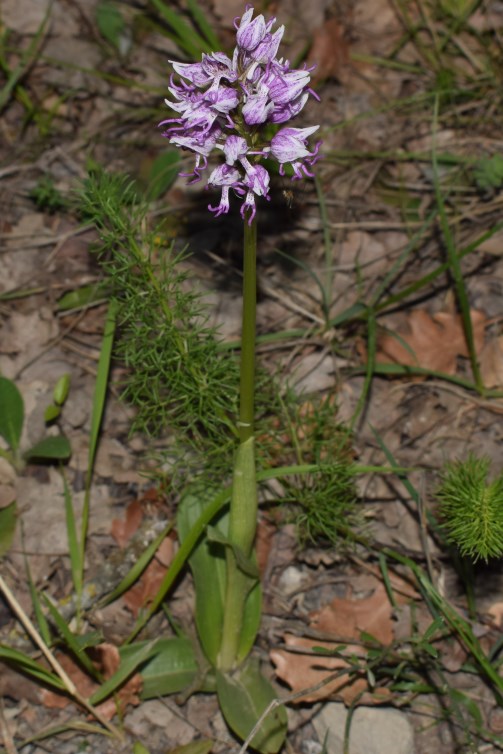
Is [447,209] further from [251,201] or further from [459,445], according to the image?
[251,201]

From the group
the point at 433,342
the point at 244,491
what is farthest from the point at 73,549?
the point at 433,342

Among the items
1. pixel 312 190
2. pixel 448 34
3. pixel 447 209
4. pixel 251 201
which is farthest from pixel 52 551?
pixel 448 34

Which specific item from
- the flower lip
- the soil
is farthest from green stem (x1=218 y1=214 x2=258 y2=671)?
the flower lip

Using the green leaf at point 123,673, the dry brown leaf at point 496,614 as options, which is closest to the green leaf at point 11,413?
the green leaf at point 123,673

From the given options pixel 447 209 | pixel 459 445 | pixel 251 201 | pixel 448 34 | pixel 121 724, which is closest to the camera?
pixel 251 201

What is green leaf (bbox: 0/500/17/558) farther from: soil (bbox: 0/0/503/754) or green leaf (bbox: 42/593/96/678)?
green leaf (bbox: 42/593/96/678)

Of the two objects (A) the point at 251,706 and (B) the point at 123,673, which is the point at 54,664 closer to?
(B) the point at 123,673
